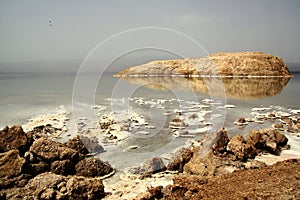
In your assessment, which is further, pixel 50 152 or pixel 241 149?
pixel 241 149

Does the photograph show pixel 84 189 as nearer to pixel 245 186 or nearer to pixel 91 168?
pixel 91 168

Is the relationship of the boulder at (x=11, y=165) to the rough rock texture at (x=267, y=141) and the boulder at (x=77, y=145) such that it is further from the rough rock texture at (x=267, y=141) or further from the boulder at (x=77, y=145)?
the rough rock texture at (x=267, y=141)

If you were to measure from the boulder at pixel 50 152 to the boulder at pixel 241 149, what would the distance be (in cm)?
386

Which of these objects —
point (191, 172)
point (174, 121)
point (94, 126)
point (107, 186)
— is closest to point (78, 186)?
point (107, 186)

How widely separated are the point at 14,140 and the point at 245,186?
5.10 metres

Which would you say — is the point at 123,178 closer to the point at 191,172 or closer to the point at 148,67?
the point at 191,172

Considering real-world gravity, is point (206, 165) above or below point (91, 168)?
above

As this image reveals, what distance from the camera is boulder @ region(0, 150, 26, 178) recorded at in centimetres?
480

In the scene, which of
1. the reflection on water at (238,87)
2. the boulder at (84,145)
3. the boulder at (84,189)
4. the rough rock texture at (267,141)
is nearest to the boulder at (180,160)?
the boulder at (84,189)

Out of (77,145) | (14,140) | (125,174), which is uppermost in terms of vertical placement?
(14,140)

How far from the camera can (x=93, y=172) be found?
18.9ft

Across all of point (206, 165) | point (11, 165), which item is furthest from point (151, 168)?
point (11, 165)

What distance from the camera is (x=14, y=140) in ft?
19.6

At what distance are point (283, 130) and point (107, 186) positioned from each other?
733 cm
